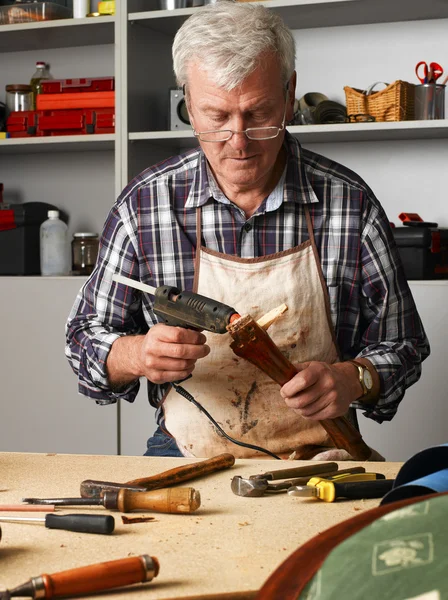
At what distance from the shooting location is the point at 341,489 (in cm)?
104

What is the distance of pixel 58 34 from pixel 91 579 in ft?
9.19

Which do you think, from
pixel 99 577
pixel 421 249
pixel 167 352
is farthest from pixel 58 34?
pixel 99 577

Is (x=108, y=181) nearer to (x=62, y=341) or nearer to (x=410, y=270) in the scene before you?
(x=62, y=341)

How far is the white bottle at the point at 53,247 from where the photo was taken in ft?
10.1

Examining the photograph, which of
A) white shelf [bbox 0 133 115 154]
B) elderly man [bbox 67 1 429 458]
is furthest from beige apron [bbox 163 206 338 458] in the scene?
white shelf [bbox 0 133 115 154]

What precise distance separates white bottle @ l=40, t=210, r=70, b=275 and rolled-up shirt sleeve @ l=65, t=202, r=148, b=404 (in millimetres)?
1399

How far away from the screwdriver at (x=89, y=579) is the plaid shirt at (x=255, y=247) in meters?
0.92

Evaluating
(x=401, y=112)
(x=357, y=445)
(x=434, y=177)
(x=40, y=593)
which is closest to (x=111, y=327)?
(x=357, y=445)

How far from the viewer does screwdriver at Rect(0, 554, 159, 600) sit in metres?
0.70

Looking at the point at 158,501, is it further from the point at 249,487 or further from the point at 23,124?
the point at 23,124

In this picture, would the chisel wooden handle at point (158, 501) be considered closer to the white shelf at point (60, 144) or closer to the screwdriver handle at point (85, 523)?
the screwdriver handle at point (85, 523)

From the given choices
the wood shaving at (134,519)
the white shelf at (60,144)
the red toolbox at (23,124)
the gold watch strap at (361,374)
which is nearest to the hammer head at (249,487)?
the wood shaving at (134,519)

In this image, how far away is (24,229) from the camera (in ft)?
10.0

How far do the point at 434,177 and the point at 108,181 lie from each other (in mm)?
1324
